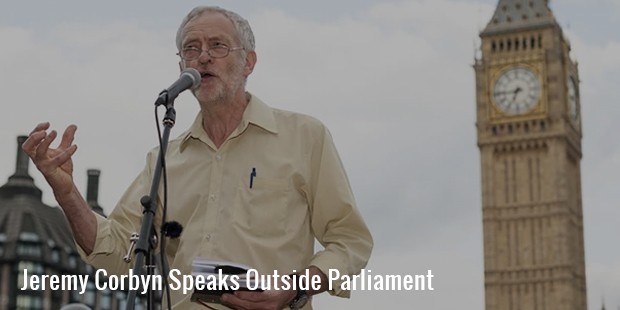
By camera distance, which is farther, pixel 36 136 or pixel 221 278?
pixel 36 136

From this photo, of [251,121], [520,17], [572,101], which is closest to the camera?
[251,121]

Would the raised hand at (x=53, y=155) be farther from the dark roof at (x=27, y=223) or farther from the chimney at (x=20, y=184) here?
the chimney at (x=20, y=184)

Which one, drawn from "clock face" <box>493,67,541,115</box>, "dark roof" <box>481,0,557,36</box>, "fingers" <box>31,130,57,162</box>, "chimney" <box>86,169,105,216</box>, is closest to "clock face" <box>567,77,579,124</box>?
"clock face" <box>493,67,541,115</box>

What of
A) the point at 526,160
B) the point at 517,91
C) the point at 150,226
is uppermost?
the point at 517,91

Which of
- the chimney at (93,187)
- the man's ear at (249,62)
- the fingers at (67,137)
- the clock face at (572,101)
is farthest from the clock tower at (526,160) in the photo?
the fingers at (67,137)

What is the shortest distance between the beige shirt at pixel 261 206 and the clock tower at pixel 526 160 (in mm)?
63020

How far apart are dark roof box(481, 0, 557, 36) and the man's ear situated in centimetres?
6407

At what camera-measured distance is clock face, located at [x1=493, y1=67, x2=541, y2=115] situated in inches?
2625

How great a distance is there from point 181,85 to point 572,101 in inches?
2656

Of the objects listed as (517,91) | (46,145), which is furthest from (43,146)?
(517,91)

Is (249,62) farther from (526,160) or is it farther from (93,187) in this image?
(526,160)

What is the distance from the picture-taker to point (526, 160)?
6794 cm

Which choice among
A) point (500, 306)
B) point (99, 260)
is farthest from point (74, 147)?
point (500, 306)

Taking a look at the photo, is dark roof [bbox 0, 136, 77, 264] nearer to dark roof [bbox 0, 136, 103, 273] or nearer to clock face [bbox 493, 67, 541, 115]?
dark roof [bbox 0, 136, 103, 273]
